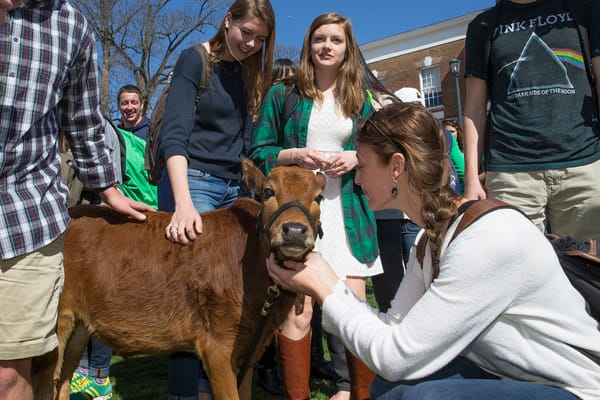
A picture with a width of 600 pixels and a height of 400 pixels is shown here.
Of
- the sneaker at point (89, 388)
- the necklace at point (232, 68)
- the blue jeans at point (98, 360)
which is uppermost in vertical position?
the necklace at point (232, 68)

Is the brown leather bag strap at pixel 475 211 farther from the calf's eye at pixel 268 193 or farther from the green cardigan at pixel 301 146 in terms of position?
the green cardigan at pixel 301 146

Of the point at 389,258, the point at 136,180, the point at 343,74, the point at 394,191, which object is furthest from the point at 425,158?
the point at 136,180

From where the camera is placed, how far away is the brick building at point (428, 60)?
111 feet

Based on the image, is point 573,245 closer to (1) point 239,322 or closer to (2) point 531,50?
(2) point 531,50

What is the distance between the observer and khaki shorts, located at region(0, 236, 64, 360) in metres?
2.41

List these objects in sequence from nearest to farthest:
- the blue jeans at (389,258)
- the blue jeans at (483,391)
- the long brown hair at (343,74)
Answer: the blue jeans at (483,391)
the long brown hair at (343,74)
the blue jeans at (389,258)

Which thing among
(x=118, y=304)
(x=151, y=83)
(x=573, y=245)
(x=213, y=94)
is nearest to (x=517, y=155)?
(x=573, y=245)

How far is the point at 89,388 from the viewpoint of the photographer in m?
5.24

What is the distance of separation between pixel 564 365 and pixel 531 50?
7.77 feet

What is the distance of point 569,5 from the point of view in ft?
12.4

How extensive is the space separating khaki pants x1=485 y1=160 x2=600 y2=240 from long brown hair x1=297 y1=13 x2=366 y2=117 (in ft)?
3.99

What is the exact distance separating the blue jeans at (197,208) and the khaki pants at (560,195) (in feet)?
6.80

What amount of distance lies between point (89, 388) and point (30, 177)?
3.38m

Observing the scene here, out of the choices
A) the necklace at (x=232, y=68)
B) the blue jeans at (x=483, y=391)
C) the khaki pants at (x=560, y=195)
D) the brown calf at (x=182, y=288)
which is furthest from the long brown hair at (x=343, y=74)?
the blue jeans at (x=483, y=391)
